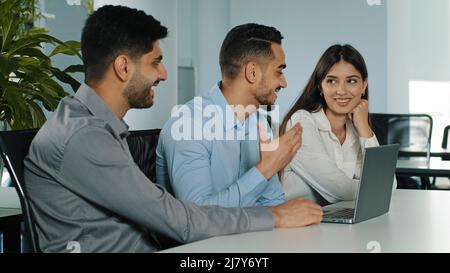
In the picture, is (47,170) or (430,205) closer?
(47,170)

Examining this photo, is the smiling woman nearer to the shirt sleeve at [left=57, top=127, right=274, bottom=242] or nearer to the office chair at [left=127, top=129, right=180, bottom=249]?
the office chair at [left=127, top=129, right=180, bottom=249]

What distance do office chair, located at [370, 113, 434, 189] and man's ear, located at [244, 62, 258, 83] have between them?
9.12 feet

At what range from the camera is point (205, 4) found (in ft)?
24.7

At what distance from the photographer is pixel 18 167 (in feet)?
5.21

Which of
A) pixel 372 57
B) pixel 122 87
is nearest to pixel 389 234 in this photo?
pixel 122 87

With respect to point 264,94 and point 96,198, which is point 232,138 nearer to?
point 264,94

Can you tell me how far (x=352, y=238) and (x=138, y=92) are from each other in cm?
60

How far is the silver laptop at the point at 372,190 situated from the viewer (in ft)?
5.84

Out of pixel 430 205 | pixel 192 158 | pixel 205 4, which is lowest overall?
pixel 430 205

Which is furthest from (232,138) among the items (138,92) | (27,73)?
(27,73)

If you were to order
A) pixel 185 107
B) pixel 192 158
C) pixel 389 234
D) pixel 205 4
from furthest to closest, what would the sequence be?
pixel 205 4, pixel 185 107, pixel 192 158, pixel 389 234

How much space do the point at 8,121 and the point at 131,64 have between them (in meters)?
0.95

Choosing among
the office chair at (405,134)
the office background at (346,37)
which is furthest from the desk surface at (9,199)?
the office background at (346,37)
